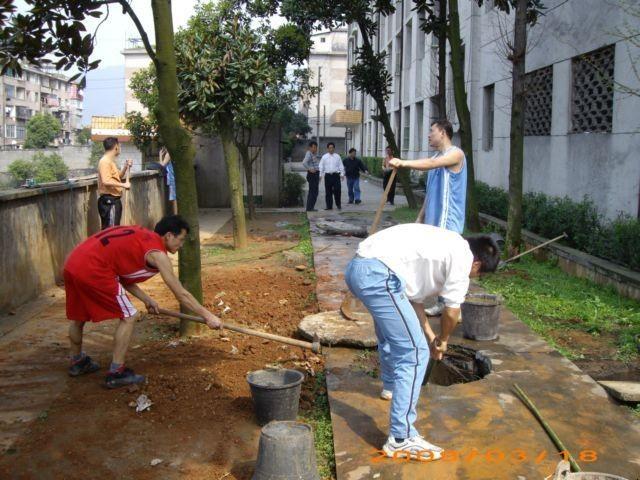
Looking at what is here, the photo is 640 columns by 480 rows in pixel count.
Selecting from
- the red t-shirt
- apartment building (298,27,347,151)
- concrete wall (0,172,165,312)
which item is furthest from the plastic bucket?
apartment building (298,27,347,151)

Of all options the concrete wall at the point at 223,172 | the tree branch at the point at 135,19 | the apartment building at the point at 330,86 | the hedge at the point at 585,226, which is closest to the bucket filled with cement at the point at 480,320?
the hedge at the point at 585,226

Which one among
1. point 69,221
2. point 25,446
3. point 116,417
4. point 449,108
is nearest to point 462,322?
point 116,417

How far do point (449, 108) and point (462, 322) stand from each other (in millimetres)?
14141

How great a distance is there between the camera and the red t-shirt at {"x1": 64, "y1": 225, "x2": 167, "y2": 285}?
4.81 meters

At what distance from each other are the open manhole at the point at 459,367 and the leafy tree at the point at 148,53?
7.34 feet

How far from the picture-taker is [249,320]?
22.3 ft

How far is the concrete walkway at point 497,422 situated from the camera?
354cm

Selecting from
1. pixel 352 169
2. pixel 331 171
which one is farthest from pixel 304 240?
pixel 352 169

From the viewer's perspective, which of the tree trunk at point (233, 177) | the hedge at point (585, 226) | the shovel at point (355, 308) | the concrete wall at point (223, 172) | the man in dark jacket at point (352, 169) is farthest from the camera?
the man in dark jacket at point (352, 169)

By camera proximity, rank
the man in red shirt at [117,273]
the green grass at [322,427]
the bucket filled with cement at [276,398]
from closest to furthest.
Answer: the green grass at [322,427]
the bucket filled with cement at [276,398]
the man in red shirt at [117,273]

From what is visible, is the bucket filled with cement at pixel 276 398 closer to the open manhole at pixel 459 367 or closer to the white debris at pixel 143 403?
the white debris at pixel 143 403

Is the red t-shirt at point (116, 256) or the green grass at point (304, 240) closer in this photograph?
the red t-shirt at point (116, 256)

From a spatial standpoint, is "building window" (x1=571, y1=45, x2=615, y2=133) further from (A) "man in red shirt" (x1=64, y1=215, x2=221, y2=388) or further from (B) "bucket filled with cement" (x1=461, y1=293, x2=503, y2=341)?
(A) "man in red shirt" (x1=64, y1=215, x2=221, y2=388)

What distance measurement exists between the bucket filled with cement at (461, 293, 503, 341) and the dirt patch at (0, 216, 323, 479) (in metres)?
1.31
